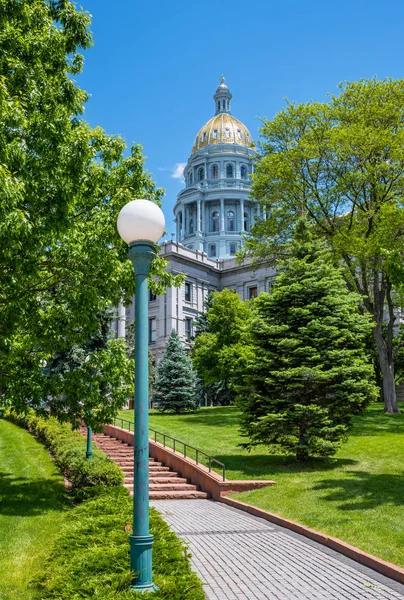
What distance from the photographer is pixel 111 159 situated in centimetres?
1552

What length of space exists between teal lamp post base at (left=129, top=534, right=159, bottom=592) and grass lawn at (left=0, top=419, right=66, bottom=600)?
2216 mm

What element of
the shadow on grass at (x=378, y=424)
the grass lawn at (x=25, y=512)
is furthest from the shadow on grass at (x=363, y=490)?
the shadow on grass at (x=378, y=424)

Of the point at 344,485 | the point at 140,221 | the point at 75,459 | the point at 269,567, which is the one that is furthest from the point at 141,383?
the point at 344,485

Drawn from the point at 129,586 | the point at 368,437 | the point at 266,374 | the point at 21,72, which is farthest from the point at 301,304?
the point at 129,586

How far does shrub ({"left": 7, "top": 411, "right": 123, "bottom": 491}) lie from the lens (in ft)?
47.3

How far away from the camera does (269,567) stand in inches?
385

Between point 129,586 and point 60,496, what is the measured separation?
9.38 meters

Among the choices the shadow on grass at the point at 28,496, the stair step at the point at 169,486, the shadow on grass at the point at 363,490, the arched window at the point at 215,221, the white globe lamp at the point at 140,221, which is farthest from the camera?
the arched window at the point at 215,221

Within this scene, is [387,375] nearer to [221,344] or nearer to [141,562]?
[221,344]

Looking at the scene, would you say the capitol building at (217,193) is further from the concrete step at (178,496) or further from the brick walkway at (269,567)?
the brick walkway at (269,567)

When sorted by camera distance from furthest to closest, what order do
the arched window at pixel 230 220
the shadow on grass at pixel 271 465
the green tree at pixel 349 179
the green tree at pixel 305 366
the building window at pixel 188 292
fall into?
the arched window at pixel 230 220, the building window at pixel 188 292, the green tree at pixel 349 179, the green tree at pixel 305 366, the shadow on grass at pixel 271 465

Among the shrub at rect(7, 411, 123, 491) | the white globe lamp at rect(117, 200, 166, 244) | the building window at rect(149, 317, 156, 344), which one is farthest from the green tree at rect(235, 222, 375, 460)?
→ the building window at rect(149, 317, 156, 344)

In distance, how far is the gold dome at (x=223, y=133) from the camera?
120225mm

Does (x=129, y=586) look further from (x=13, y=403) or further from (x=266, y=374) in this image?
(x=266, y=374)
